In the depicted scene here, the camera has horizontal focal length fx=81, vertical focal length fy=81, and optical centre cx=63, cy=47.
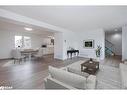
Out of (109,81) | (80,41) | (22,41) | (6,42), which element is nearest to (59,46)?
(80,41)

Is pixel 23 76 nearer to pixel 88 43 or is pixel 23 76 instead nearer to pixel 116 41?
pixel 88 43

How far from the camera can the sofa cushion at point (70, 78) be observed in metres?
1.33

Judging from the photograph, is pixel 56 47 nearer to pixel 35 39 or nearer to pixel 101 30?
pixel 35 39

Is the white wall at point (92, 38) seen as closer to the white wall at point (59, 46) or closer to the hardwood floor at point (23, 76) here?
the white wall at point (59, 46)

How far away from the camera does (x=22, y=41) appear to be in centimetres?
801

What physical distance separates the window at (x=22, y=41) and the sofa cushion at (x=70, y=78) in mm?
7275

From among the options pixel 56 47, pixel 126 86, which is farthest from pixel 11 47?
pixel 126 86

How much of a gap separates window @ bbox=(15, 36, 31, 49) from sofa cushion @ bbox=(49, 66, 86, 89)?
727 cm

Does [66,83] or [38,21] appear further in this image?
[38,21]

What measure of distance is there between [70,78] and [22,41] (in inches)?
309

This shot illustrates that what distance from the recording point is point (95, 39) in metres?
6.99

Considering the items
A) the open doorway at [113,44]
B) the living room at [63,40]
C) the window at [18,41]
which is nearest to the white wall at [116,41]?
the open doorway at [113,44]
